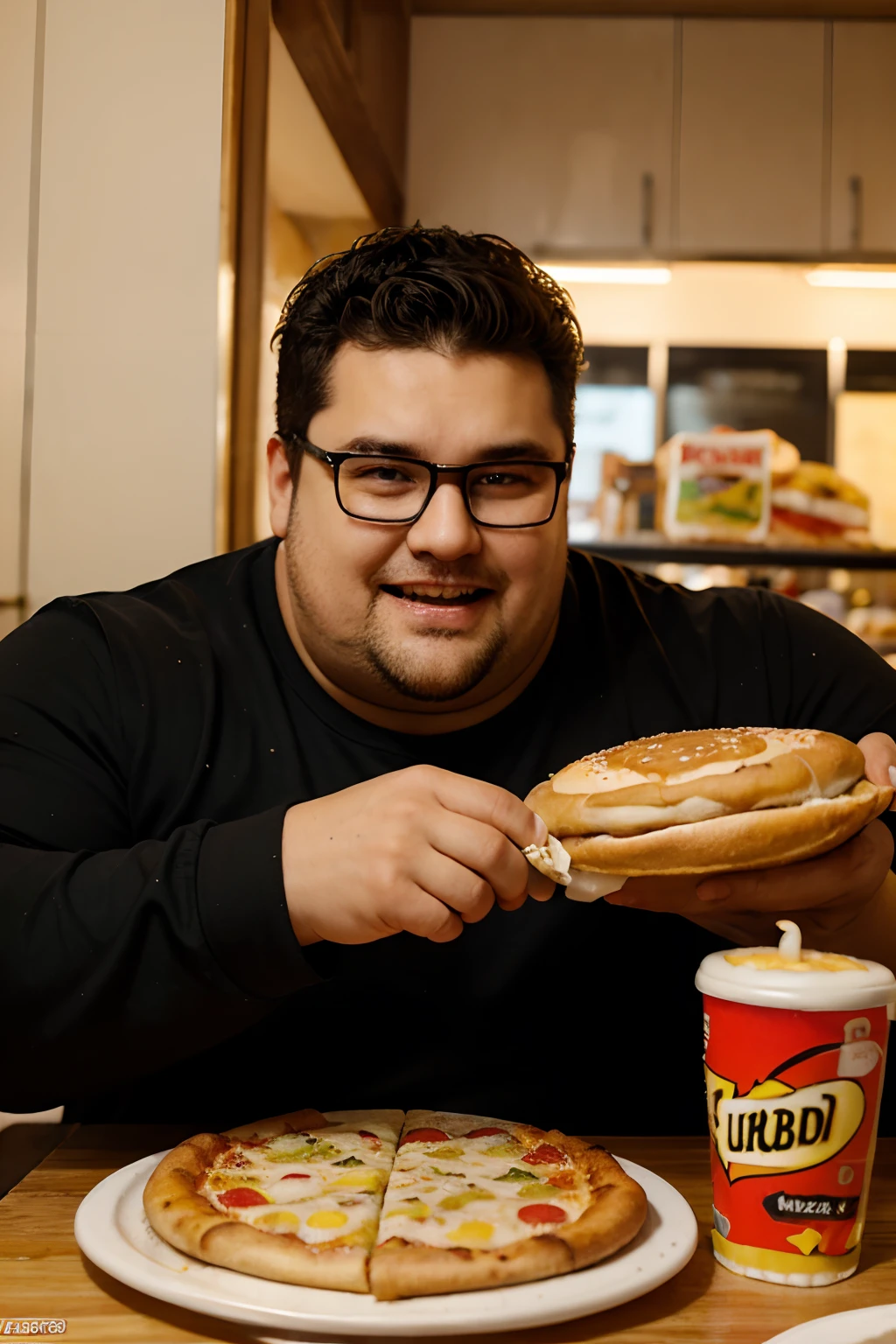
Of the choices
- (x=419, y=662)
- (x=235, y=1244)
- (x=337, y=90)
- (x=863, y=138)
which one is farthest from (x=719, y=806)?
(x=863, y=138)

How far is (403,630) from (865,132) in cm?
346

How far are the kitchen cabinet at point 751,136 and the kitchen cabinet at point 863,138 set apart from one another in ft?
0.20

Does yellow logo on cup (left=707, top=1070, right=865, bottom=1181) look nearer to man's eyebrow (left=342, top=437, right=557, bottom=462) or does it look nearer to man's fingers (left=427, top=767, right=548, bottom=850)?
man's fingers (left=427, top=767, right=548, bottom=850)

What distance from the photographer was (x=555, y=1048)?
1.37 m

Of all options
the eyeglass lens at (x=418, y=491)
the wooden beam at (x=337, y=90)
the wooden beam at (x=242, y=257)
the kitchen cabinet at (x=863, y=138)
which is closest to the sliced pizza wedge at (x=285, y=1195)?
the eyeglass lens at (x=418, y=491)

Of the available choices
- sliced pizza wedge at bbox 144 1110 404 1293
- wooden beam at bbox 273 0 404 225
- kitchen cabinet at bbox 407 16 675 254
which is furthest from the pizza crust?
kitchen cabinet at bbox 407 16 675 254

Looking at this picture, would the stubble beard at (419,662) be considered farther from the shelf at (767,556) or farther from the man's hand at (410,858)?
the shelf at (767,556)

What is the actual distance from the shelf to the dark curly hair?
189 centimetres

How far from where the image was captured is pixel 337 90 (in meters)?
2.80

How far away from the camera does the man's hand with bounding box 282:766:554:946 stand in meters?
0.89

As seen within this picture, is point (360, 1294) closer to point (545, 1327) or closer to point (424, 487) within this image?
point (545, 1327)

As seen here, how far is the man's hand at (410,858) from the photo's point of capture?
2.92 ft

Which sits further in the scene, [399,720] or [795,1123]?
[399,720]

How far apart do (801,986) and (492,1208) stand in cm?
26
